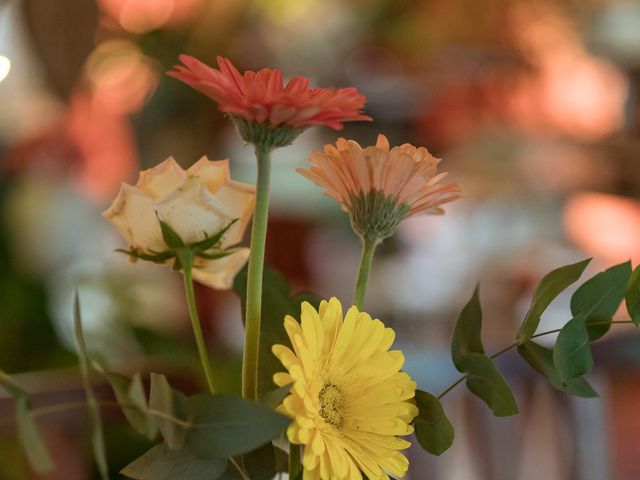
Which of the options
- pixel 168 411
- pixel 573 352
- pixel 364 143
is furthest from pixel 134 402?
pixel 364 143

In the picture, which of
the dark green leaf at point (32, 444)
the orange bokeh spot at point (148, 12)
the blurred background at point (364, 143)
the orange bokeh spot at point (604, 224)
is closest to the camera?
the dark green leaf at point (32, 444)

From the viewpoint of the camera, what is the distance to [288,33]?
2.00 meters

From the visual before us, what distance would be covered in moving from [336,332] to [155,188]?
64mm

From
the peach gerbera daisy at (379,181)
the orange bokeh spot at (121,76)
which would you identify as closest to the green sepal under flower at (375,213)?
the peach gerbera daisy at (379,181)

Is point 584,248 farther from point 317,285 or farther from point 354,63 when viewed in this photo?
point 354,63

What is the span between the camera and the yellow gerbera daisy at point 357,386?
0.22 metres

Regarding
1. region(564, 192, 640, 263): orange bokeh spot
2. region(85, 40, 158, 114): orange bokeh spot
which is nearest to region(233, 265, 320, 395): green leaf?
region(85, 40, 158, 114): orange bokeh spot

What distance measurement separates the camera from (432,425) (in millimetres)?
238

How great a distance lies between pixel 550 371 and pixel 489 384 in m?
0.02

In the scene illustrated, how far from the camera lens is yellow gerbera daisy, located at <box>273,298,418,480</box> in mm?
220

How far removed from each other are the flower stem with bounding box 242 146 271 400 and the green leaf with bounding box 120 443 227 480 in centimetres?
3

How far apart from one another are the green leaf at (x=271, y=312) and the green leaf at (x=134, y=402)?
5cm

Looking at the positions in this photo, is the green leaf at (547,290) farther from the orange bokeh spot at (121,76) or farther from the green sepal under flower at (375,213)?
the orange bokeh spot at (121,76)

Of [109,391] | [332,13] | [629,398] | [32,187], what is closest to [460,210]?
[332,13]
